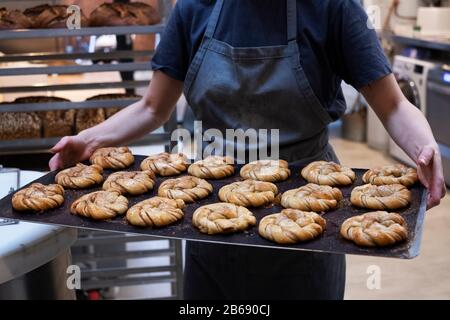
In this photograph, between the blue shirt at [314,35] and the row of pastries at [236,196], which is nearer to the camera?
the row of pastries at [236,196]

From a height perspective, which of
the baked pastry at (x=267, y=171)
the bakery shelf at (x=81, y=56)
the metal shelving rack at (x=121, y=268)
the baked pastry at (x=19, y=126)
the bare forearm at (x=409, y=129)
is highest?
the bakery shelf at (x=81, y=56)

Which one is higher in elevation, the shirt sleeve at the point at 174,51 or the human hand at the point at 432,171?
the shirt sleeve at the point at 174,51

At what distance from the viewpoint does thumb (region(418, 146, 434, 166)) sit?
1.62 meters

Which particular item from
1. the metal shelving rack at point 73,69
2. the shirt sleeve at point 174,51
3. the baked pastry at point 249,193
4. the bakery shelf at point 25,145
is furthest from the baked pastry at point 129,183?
the bakery shelf at point 25,145

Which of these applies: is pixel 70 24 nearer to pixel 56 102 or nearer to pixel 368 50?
pixel 56 102

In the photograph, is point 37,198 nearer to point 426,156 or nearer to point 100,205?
point 100,205

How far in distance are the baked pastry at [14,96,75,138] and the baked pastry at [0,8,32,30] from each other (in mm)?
326

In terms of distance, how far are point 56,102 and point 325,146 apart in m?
1.22

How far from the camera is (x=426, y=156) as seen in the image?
63.7 inches

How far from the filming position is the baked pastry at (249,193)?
172cm

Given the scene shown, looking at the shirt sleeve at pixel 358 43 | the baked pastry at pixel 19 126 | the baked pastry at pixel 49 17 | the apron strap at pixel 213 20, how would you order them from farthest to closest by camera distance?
the baked pastry at pixel 19 126
the baked pastry at pixel 49 17
the apron strap at pixel 213 20
the shirt sleeve at pixel 358 43

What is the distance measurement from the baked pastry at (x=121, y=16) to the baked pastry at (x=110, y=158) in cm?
81

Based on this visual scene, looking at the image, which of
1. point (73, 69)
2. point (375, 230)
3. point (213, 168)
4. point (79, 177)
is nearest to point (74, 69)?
point (73, 69)

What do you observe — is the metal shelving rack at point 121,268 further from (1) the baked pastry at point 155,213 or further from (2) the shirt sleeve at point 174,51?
(1) the baked pastry at point 155,213
